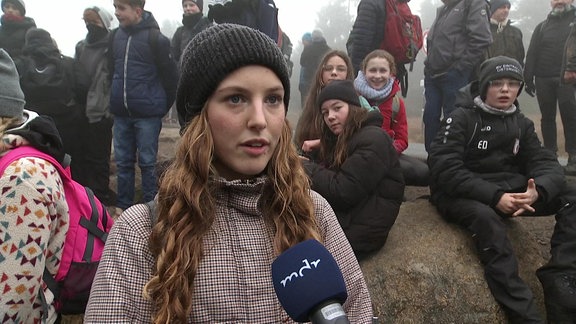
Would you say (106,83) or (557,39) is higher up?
(557,39)

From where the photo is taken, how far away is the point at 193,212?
4.93 feet

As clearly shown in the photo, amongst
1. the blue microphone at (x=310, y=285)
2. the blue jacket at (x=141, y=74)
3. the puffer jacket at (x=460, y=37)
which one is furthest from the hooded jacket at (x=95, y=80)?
the blue microphone at (x=310, y=285)

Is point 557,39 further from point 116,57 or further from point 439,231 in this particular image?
point 116,57

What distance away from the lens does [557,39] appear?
6.48m

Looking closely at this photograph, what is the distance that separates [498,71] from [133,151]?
372cm

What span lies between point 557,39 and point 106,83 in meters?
6.07

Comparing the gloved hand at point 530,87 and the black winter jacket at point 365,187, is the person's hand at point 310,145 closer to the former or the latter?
the black winter jacket at point 365,187

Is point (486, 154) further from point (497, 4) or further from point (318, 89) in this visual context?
point (497, 4)

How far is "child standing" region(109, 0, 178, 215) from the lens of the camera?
15.9 ft

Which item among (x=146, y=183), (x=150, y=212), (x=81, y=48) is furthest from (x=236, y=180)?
(x=81, y=48)

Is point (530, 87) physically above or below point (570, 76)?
below

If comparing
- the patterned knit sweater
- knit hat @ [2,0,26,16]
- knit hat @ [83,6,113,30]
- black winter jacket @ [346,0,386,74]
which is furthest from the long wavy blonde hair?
knit hat @ [2,0,26,16]

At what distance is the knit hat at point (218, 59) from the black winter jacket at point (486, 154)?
254 centimetres

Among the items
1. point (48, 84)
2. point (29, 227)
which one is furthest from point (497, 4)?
point (29, 227)
